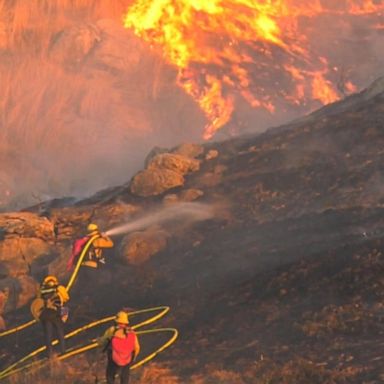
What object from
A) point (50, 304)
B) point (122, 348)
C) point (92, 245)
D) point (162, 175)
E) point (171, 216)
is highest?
point (50, 304)

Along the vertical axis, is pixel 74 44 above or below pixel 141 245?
above

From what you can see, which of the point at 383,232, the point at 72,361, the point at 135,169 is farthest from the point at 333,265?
the point at 135,169

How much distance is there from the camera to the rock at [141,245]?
720 inches

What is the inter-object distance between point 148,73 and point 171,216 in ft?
134

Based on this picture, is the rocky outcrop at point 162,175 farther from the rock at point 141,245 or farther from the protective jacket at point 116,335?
the protective jacket at point 116,335

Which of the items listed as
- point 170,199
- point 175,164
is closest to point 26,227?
point 170,199

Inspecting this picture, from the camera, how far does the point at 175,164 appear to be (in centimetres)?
2505

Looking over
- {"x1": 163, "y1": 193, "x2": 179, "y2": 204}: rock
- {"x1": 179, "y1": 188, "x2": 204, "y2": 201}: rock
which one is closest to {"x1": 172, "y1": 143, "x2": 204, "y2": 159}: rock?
{"x1": 179, "y1": 188, "x2": 204, "y2": 201}: rock

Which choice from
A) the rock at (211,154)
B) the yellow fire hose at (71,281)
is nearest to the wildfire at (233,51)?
the rock at (211,154)

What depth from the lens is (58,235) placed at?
2169cm

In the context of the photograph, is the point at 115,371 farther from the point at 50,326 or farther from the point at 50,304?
the point at 50,326

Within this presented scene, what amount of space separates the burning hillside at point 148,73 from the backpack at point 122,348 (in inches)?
1594

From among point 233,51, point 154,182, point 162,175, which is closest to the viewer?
point 154,182

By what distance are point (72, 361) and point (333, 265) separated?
279 inches
